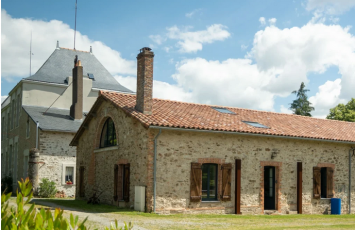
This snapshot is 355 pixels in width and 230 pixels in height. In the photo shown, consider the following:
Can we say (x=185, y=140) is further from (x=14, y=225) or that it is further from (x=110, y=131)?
(x=14, y=225)

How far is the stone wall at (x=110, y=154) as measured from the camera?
613 inches

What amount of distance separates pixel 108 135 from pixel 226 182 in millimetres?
6030

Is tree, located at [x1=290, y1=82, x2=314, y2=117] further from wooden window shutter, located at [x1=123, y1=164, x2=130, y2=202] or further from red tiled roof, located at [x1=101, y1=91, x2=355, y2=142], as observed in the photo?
wooden window shutter, located at [x1=123, y1=164, x2=130, y2=202]

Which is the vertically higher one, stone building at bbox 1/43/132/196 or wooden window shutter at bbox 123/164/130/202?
stone building at bbox 1/43/132/196

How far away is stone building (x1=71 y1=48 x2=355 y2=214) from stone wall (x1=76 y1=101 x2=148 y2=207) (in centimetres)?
4

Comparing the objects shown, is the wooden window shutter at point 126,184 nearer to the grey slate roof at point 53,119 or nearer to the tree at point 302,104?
the grey slate roof at point 53,119

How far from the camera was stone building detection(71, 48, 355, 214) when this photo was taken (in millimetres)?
15211

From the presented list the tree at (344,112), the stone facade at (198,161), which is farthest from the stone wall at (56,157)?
the tree at (344,112)

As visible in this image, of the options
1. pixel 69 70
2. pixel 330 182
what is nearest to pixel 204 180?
pixel 330 182

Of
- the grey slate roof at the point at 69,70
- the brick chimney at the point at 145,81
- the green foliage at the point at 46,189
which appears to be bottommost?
the green foliage at the point at 46,189

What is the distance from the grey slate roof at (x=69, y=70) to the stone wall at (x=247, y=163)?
58.4ft

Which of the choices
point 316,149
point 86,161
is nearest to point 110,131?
point 86,161

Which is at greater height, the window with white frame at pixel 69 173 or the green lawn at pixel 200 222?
the window with white frame at pixel 69 173

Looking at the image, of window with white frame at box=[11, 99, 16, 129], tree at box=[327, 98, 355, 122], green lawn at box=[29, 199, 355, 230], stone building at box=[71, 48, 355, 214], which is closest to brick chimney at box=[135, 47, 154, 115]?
stone building at box=[71, 48, 355, 214]
